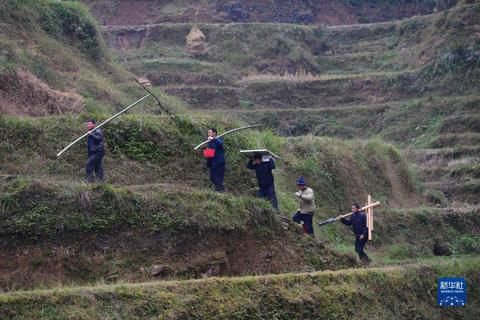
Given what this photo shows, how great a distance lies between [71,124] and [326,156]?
908 cm

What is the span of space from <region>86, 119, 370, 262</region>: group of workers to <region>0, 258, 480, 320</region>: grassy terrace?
1577 mm

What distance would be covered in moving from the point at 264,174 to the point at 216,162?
3.87 feet

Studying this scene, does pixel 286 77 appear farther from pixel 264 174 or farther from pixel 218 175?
pixel 218 175

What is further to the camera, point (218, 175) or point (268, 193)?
point (268, 193)

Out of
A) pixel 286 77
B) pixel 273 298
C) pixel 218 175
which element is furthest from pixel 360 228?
pixel 286 77

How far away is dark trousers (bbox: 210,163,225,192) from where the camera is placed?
18.5 meters

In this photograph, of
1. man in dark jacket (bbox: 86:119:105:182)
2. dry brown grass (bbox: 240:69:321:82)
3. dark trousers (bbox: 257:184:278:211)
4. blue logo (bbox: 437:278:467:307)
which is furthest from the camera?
dry brown grass (bbox: 240:69:321:82)

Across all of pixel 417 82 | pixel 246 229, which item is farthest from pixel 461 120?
pixel 246 229

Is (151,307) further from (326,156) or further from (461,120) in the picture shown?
(461,120)

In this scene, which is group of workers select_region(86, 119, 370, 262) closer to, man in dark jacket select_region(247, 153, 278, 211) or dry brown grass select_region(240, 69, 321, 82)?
man in dark jacket select_region(247, 153, 278, 211)

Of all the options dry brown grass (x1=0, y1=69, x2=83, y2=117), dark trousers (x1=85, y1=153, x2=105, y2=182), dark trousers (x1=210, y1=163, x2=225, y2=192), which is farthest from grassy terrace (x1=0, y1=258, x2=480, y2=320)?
dry brown grass (x1=0, y1=69, x2=83, y2=117)

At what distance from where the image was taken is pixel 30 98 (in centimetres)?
2147

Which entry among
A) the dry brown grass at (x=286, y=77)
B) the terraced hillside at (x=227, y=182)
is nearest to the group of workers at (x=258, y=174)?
the terraced hillside at (x=227, y=182)

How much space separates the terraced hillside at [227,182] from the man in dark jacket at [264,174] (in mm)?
Answer: 883
